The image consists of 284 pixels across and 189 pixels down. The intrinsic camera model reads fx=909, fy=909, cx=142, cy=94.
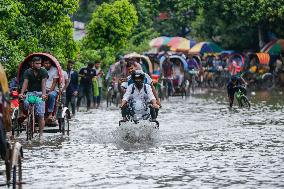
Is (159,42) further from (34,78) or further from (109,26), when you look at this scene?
(34,78)

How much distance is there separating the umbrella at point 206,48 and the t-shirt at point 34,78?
39855mm

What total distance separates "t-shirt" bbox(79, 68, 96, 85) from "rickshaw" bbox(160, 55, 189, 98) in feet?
24.1

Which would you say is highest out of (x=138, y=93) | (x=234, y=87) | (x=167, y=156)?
(x=234, y=87)

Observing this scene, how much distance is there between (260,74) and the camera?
49312mm

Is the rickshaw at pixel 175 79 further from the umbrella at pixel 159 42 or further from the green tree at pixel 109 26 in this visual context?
the umbrella at pixel 159 42

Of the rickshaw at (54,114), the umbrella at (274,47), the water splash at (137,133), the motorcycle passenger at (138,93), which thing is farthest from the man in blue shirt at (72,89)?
the umbrella at (274,47)

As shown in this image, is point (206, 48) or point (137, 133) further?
point (206, 48)

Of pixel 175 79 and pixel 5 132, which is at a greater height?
pixel 175 79

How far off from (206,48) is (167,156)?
42.5 metres

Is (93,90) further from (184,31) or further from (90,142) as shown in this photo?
(184,31)

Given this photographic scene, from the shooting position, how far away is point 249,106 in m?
29.9

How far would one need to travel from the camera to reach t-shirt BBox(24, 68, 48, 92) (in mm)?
17953

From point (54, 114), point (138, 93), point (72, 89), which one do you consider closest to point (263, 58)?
point (72, 89)

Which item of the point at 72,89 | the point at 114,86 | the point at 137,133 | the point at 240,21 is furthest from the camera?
the point at 240,21
